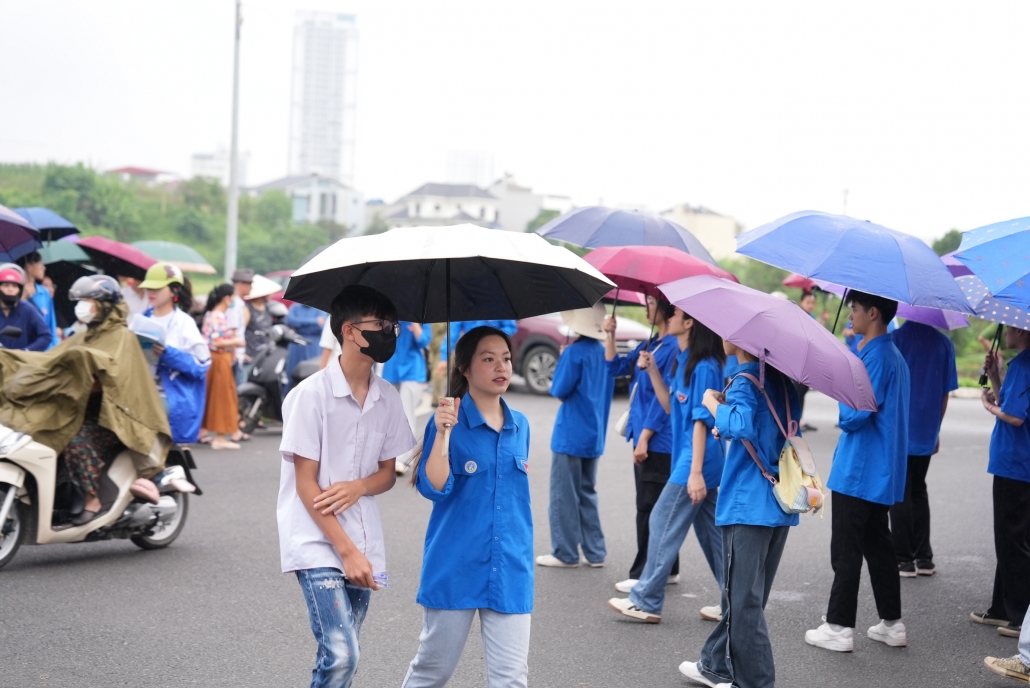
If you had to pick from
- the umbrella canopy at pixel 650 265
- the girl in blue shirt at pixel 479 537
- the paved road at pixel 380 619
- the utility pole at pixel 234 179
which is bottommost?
the paved road at pixel 380 619

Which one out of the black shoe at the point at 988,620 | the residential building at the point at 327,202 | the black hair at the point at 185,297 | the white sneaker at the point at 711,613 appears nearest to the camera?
the white sneaker at the point at 711,613

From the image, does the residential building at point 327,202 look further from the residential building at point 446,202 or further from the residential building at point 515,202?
the residential building at point 515,202

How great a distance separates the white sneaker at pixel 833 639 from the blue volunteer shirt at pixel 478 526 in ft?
8.86

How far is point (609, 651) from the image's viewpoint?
5570mm

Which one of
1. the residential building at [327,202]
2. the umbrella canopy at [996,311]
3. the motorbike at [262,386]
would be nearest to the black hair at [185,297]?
the motorbike at [262,386]

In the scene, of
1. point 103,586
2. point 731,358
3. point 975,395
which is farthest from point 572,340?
point 975,395

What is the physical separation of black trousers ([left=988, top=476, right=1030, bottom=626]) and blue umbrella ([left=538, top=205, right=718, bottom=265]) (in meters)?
2.29

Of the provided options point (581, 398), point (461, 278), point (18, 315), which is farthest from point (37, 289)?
point (461, 278)

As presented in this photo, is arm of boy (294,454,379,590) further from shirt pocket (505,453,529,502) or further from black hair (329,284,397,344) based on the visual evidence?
shirt pocket (505,453,529,502)

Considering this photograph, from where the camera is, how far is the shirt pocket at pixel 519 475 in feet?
12.1

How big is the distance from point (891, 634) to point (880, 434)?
1213mm

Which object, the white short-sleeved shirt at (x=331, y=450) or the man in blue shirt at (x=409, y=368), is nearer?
the white short-sleeved shirt at (x=331, y=450)

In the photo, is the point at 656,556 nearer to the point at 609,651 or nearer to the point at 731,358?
the point at 609,651

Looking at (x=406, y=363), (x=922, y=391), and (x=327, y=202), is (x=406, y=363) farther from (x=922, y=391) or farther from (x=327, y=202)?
(x=327, y=202)
